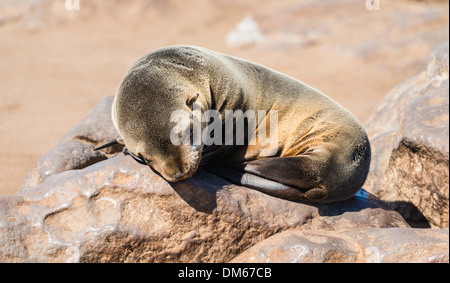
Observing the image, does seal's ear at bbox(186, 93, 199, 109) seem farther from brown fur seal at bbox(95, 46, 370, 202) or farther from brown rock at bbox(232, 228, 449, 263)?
brown rock at bbox(232, 228, 449, 263)

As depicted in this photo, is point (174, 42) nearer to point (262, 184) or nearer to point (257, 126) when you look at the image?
point (257, 126)

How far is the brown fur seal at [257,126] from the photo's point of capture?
12.4 feet

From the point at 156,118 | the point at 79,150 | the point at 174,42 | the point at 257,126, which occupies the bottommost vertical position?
the point at 174,42

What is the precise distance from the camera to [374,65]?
13.0 metres

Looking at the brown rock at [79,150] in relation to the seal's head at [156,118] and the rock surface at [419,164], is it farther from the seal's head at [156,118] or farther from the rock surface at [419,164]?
the rock surface at [419,164]

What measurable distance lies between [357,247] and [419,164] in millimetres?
1802

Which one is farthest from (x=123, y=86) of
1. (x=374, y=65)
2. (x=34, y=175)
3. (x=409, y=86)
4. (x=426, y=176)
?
(x=374, y=65)

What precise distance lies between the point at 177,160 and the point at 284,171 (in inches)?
43.4

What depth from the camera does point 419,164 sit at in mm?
5312

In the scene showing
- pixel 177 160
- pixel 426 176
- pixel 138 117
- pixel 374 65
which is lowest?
pixel 374 65

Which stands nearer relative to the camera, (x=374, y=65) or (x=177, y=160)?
(x=177, y=160)

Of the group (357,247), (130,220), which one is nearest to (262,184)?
(357,247)

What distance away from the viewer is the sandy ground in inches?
428

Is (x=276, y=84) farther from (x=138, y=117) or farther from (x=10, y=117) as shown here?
(x=10, y=117)
